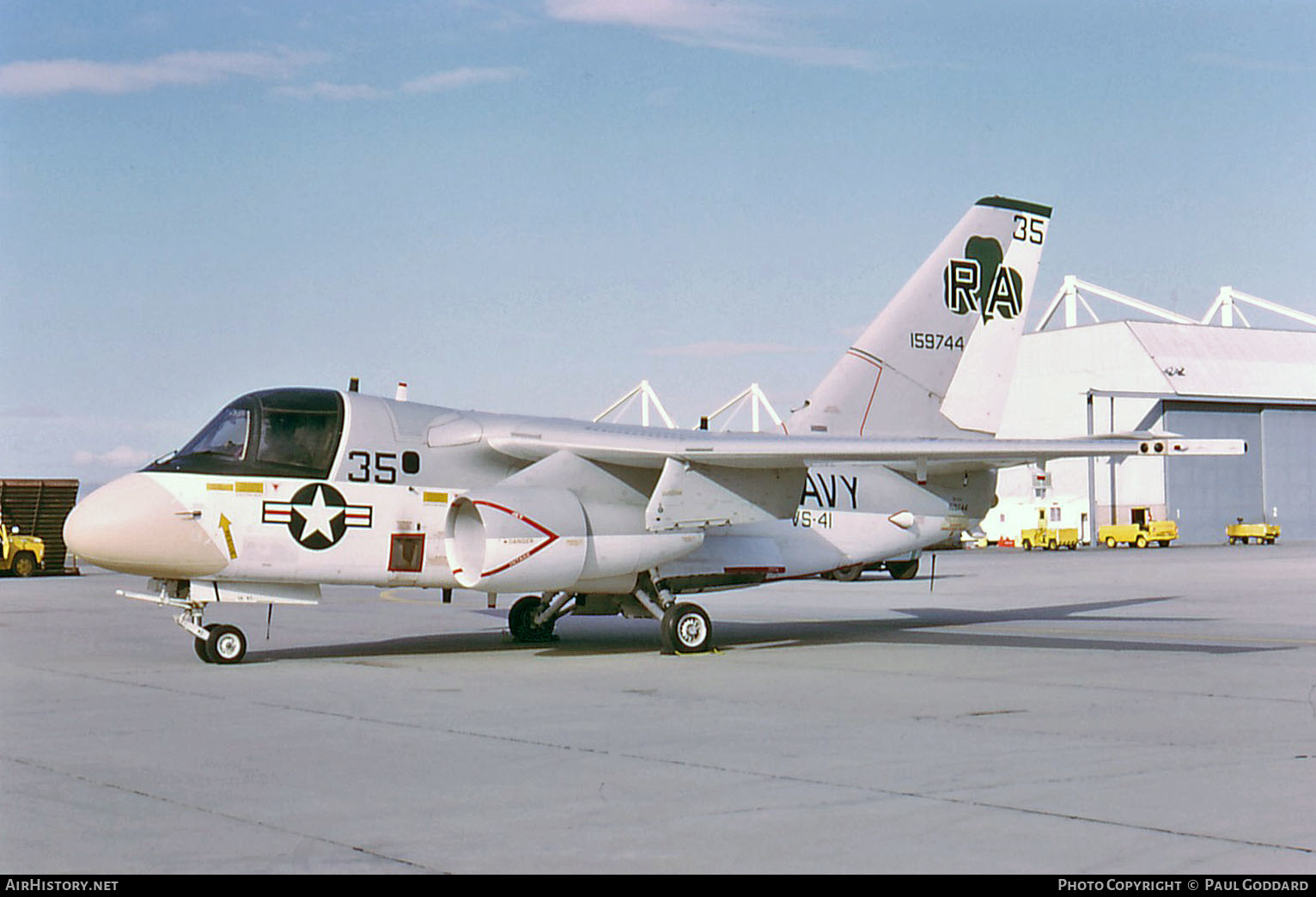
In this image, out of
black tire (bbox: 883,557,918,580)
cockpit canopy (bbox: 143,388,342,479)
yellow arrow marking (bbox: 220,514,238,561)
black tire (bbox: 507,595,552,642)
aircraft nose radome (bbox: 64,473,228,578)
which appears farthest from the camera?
black tire (bbox: 883,557,918,580)

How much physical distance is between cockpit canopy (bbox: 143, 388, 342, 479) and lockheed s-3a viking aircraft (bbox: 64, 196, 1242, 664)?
0.02 meters

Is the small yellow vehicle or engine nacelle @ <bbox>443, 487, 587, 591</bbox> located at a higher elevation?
the small yellow vehicle

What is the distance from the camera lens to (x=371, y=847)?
611 centimetres

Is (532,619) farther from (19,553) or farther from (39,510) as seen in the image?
(39,510)

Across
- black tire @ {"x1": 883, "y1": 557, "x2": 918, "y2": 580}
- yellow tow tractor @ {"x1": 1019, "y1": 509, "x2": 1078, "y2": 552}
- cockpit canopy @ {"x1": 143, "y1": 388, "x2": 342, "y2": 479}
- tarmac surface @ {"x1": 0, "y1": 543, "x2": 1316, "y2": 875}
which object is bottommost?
tarmac surface @ {"x1": 0, "y1": 543, "x2": 1316, "y2": 875}

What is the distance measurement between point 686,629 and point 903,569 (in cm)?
2041

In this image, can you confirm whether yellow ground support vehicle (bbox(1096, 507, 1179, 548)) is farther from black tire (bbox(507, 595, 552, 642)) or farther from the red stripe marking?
black tire (bbox(507, 595, 552, 642))

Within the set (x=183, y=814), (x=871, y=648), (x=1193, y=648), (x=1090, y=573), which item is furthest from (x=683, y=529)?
(x=1090, y=573)

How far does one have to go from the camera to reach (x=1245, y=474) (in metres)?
79.6

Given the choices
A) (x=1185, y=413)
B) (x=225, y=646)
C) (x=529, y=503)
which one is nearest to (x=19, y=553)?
(x=225, y=646)

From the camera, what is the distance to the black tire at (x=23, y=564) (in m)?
42.3

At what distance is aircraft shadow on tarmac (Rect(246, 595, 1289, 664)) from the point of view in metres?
16.1

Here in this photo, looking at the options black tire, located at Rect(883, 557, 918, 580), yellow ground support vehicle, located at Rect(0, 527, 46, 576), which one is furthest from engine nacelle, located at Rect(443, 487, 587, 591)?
yellow ground support vehicle, located at Rect(0, 527, 46, 576)
